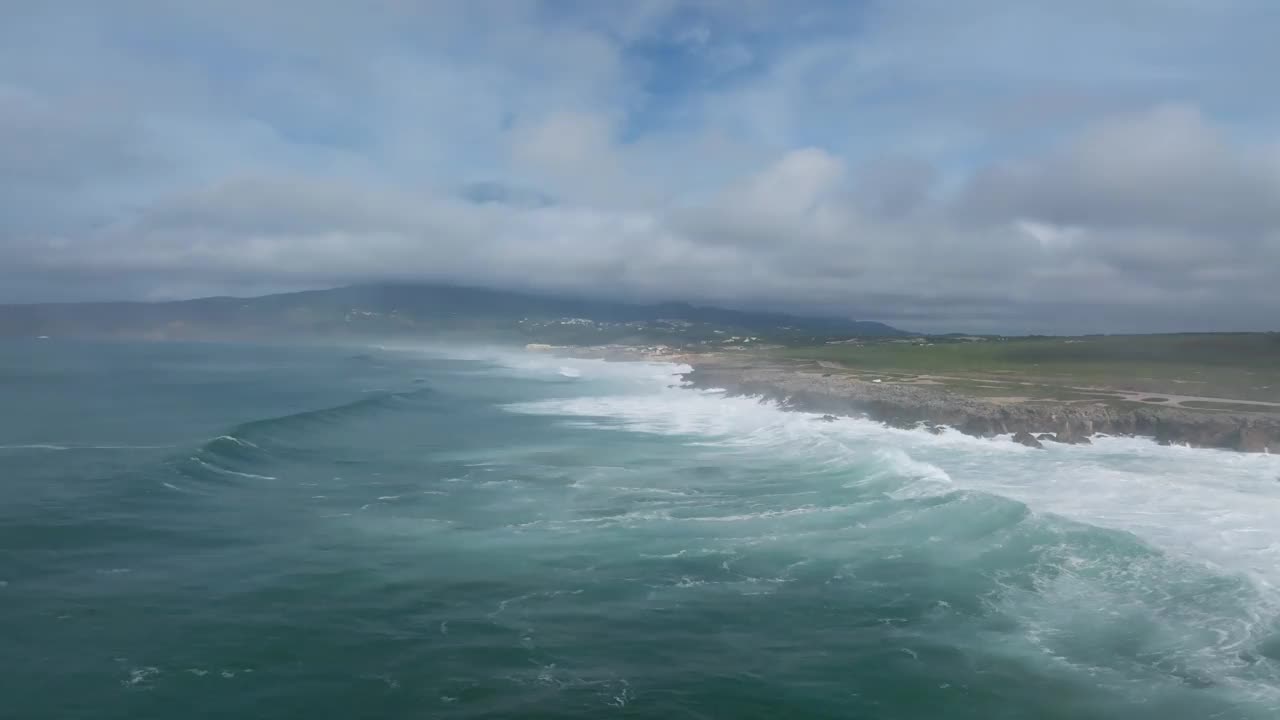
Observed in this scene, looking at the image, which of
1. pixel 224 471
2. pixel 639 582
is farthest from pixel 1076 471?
pixel 224 471

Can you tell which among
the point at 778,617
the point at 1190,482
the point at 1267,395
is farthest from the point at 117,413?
the point at 1267,395

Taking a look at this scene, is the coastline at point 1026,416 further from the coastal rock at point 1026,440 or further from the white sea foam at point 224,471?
the white sea foam at point 224,471

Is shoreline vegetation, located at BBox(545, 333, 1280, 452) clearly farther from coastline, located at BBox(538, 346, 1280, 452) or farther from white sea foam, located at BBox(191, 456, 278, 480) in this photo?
white sea foam, located at BBox(191, 456, 278, 480)

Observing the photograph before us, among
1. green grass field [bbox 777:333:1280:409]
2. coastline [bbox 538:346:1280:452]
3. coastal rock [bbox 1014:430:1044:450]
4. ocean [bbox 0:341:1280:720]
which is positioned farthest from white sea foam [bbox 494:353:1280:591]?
green grass field [bbox 777:333:1280:409]

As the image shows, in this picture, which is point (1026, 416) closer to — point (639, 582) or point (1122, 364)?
point (639, 582)

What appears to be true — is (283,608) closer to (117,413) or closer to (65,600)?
(65,600)
